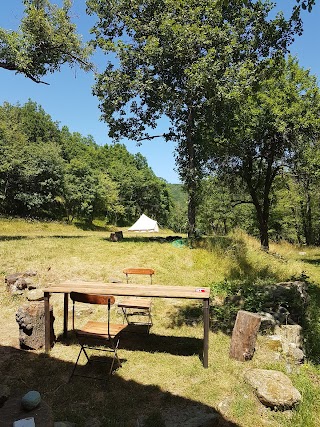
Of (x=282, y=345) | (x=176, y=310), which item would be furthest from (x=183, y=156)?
(x=282, y=345)

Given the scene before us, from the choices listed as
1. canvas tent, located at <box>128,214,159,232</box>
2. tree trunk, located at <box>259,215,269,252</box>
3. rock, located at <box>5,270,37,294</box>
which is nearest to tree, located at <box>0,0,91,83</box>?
rock, located at <box>5,270,37,294</box>

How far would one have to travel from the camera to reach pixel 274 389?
4000 mm

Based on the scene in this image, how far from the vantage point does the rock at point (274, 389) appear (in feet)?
12.7

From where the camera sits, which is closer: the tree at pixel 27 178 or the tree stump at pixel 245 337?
the tree stump at pixel 245 337

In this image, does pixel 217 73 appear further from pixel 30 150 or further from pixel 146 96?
pixel 30 150

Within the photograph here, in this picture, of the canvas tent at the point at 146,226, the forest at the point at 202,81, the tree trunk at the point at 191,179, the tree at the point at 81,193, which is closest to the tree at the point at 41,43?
the forest at the point at 202,81

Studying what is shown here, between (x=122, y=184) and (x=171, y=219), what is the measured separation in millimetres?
17174

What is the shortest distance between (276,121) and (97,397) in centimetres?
1436

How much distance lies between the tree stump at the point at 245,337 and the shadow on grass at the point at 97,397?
1312 mm

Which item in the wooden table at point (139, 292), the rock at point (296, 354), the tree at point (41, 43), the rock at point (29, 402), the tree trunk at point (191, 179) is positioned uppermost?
the tree at point (41, 43)

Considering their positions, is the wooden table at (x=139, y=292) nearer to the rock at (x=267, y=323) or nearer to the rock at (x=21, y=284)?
the rock at (x=267, y=323)

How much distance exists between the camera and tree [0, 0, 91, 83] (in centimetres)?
1354

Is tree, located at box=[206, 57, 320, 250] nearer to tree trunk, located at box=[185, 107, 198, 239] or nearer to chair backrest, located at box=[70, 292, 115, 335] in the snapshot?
tree trunk, located at box=[185, 107, 198, 239]

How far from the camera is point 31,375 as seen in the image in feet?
15.3
